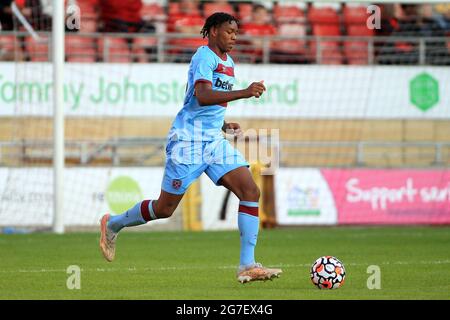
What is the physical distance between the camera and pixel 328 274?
8.87 metres

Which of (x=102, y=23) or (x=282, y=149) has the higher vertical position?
(x=102, y=23)

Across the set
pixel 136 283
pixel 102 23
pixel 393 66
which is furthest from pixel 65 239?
pixel 393 66

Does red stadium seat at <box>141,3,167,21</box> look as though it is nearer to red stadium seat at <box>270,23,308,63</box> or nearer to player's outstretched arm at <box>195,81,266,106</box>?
red stadium seat at <box>270,23,308,63</box>

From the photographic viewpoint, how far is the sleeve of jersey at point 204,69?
935 centimetres

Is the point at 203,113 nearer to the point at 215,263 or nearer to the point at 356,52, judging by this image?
the point at 215,263

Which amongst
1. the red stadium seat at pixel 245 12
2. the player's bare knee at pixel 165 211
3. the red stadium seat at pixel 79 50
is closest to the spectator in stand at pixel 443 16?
the red stadium seat at pixel 245 12

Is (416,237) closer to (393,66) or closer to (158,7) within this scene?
(393,66)

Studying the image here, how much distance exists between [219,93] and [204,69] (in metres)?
0.31

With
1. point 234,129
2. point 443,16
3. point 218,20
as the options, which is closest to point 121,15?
point 443,16

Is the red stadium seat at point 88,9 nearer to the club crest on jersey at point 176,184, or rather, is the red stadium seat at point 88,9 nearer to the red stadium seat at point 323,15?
the red stadium seat at point 323,15

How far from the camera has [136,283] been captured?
9.45 metres

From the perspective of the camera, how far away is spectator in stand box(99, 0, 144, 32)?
2216 centimetres
